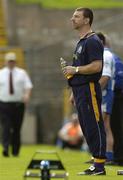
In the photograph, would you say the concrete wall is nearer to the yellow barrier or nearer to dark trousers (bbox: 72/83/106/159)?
the yellow barrier

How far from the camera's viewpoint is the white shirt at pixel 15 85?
16.9 m

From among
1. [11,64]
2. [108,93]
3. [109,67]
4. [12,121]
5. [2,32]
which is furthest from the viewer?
[2,32]

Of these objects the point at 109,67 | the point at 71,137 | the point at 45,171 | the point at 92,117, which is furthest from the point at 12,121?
the point at 45,171

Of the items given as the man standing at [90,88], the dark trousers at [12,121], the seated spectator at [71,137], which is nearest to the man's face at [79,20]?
the man standing at [90,88]

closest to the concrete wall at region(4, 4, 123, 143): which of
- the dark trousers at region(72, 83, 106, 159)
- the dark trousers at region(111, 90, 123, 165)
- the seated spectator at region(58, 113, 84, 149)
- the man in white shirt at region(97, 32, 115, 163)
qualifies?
the seated spectator at region(58, 113, 84, 149)

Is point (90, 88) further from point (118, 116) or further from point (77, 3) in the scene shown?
point (77, 3)

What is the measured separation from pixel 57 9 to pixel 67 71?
21053 millimetres

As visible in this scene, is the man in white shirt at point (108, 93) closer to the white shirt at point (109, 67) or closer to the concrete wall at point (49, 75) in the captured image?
the white shirt at point (109, 67)

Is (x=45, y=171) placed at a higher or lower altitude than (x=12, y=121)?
lower

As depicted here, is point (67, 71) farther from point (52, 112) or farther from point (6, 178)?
point (52, 112)

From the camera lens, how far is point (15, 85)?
17062mm

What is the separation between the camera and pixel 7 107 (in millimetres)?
16844

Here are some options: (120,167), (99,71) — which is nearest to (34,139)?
(120,167)

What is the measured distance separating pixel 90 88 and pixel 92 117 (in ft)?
1.18
